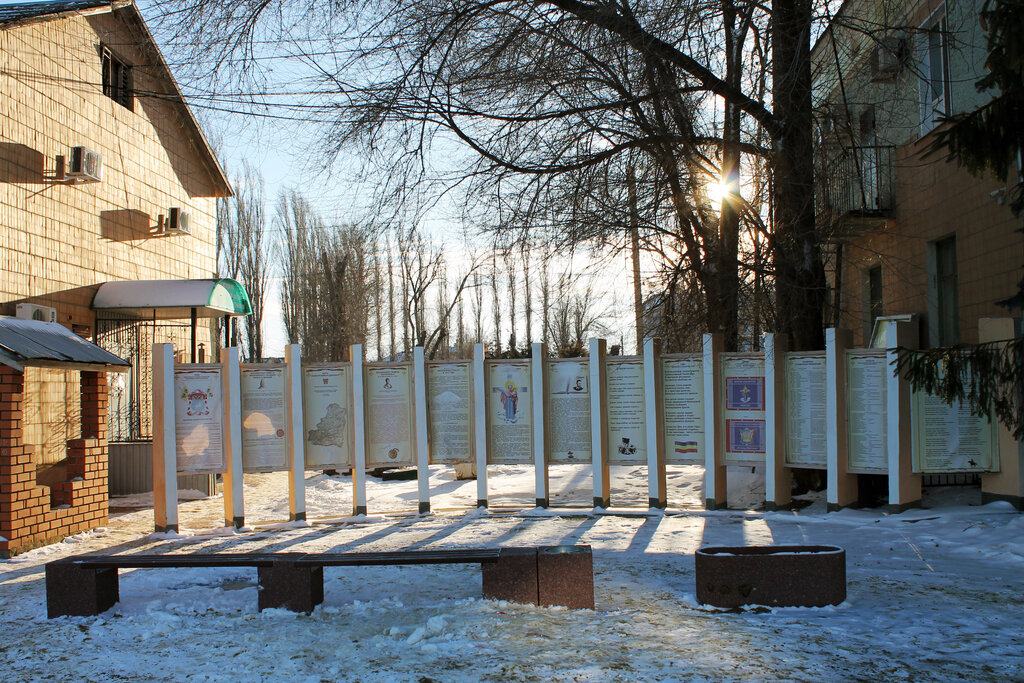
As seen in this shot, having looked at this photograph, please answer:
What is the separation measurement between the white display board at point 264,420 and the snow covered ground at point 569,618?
0.99m

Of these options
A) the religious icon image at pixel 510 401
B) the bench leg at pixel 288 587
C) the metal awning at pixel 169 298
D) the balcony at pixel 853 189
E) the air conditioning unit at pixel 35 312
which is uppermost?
the balcony at pixel 853 189

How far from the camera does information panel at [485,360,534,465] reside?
9672mm

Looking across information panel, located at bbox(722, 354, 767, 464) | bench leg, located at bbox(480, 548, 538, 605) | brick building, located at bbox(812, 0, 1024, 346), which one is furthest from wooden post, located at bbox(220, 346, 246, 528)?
brick building, located at bbox(812, 0, 1024, 346)

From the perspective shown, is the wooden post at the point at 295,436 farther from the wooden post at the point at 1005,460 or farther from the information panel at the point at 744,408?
the wooden post at the point at 1005,460

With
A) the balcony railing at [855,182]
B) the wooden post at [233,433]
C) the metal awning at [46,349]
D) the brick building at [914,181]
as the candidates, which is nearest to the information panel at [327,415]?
the wooden post at [233,433]

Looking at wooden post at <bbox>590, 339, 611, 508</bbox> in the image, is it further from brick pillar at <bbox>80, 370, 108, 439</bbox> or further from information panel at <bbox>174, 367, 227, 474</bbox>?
brick pillar at <bbox>80, 370, 108, 439</bbox>

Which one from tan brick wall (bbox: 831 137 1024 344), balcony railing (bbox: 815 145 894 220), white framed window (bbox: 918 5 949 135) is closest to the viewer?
tan brick wall (bbox: 831 137 1024 344)

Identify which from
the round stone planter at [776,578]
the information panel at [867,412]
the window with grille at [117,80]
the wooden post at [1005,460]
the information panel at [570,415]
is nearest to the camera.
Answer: the round stone planter at [776,578]

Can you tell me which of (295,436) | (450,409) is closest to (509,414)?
(450,409)

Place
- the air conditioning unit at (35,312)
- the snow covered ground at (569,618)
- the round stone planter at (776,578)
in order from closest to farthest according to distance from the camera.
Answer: the snow covered ground at (569,618), the round stone planter at (776,578), the air conditioning unit at (35,312)

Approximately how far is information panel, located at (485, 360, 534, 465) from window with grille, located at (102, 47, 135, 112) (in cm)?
814

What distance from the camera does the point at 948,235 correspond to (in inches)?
489

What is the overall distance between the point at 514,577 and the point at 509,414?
432 centimetres

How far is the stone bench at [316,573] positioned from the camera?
5379mm
